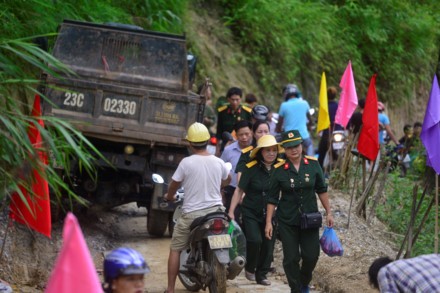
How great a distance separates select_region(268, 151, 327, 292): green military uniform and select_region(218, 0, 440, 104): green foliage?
13.2 metres

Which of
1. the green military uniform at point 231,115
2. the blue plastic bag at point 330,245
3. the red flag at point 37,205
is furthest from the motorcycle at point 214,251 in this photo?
the green military uniform at point 231,115

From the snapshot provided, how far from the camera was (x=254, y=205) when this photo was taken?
10109 millimetres

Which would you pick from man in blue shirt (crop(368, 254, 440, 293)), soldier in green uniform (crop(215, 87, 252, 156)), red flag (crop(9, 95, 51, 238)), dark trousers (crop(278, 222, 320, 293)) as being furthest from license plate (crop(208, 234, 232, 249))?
soldier in green uniform (crop(215, 87, 252, 156))

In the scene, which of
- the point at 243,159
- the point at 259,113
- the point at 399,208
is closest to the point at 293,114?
the point at 399,208

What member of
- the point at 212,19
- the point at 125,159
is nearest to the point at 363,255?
the point at 125,159

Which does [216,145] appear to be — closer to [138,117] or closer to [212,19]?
[138,117]

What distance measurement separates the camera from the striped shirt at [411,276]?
5.47 meters

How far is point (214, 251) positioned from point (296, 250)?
3.11ft

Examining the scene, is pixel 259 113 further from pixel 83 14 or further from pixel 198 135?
pixel 83 14

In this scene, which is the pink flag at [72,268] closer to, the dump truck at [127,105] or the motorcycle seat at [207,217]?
the motorcycle seat at [207,217]

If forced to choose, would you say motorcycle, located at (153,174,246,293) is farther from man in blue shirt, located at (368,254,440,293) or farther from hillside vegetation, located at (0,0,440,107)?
hillside vegetation, located at (0,0,440,107)

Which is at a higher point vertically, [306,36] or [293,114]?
[306,36]

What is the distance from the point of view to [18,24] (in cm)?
1188

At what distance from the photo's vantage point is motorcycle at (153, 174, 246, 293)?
8.63 metres
